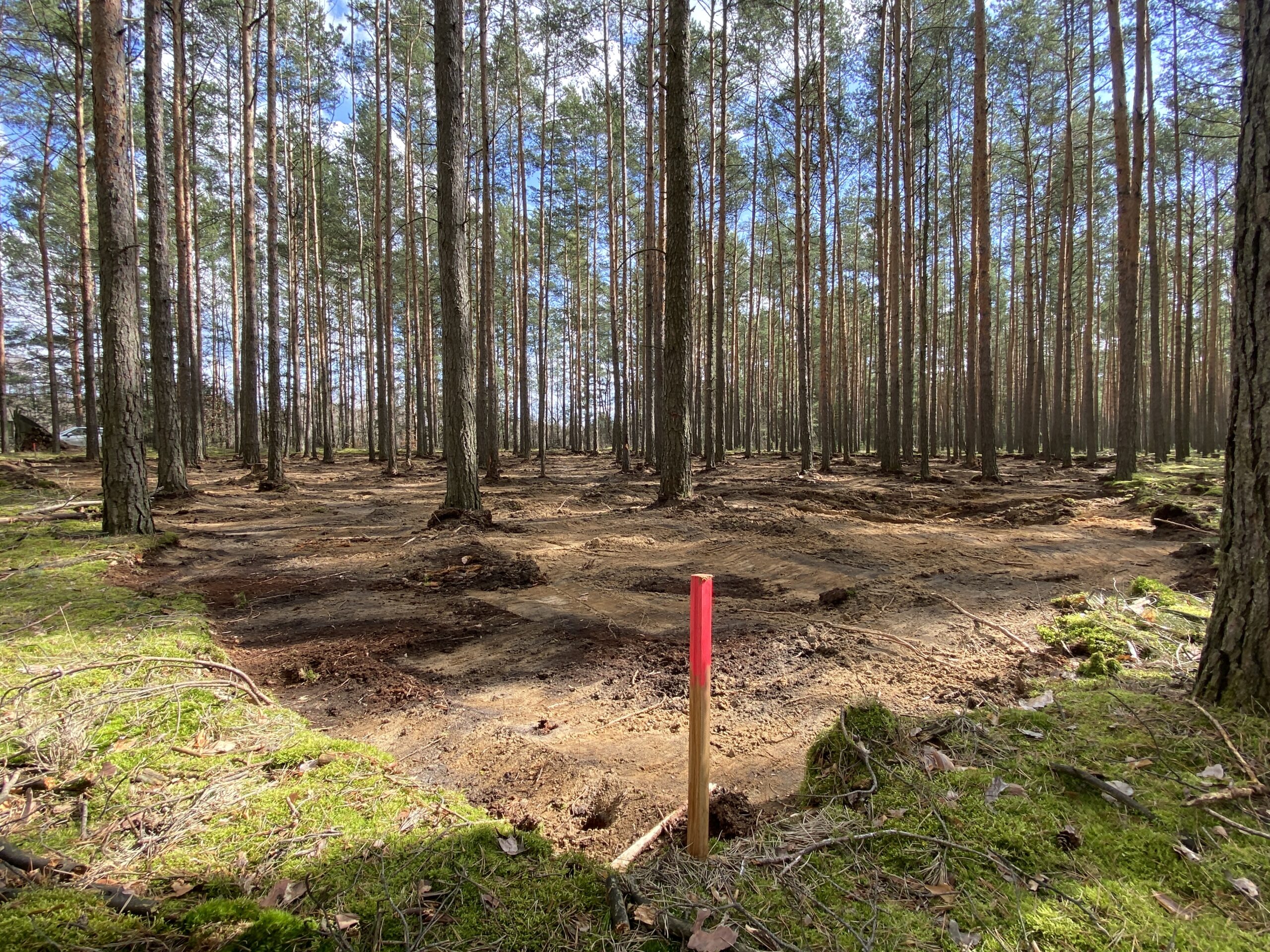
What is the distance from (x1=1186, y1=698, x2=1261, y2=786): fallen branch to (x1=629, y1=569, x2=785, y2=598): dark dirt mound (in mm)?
3176

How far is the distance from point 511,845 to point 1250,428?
3.28m

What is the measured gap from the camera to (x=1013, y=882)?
5.34ft

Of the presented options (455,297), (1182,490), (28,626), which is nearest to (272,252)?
(455,297)

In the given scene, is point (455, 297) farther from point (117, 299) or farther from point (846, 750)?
point (846, 750)

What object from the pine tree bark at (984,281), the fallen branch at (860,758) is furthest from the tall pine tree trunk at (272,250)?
the pine tree bark at (984,281)

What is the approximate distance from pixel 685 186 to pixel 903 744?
865 centimetres

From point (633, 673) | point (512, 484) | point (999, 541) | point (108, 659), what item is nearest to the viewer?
point (108, 659)

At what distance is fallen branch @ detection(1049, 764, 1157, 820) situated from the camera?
1.86m

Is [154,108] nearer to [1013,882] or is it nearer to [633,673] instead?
[633,673]

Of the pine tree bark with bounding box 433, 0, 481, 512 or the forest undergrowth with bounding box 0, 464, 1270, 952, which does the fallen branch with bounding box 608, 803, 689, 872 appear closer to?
the forest undergrowth with bounding box 0, 464, 1270, 952

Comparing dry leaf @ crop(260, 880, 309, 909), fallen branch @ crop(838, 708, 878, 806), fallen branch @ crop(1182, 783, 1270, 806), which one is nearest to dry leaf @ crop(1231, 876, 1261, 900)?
fallen branch @ crop(1182, 783, 1270, 806)

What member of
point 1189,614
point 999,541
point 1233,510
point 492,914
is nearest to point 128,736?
point 492,914

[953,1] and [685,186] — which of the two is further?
[953,1]

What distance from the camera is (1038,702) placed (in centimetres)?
274
